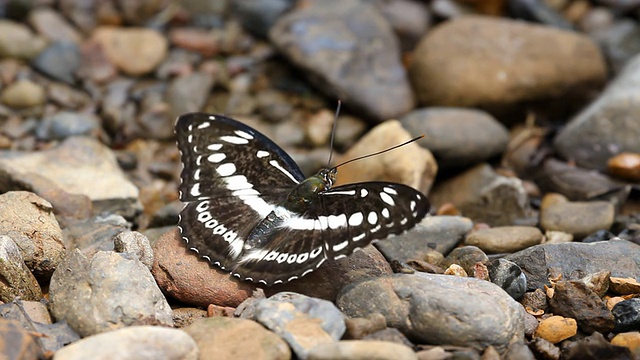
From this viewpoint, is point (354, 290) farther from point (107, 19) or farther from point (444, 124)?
point (107, 19)

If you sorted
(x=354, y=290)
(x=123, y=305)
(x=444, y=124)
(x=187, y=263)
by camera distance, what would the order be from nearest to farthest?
(x=123, y=305) → (x=354, y=290) → (x=187, y=263) → (x=444, y=124)

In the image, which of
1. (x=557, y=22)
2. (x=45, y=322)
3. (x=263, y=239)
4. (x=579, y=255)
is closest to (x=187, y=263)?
(x=263, y=239)

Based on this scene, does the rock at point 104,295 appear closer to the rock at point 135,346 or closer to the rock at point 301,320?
the rock at point 135,346

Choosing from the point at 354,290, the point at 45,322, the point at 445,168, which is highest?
the point at 45,322

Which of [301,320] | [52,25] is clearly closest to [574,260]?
[301,320]

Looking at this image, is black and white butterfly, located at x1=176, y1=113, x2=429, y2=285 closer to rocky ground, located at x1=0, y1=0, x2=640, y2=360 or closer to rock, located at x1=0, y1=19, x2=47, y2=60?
rocky ground, located at x1=0, y1=0, x2=640, y2=360

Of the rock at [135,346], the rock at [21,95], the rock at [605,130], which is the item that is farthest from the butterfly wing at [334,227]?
the rock at [21,95]

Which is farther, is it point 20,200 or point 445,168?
point 445,168

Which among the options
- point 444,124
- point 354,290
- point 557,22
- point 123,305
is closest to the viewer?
point 123,305
